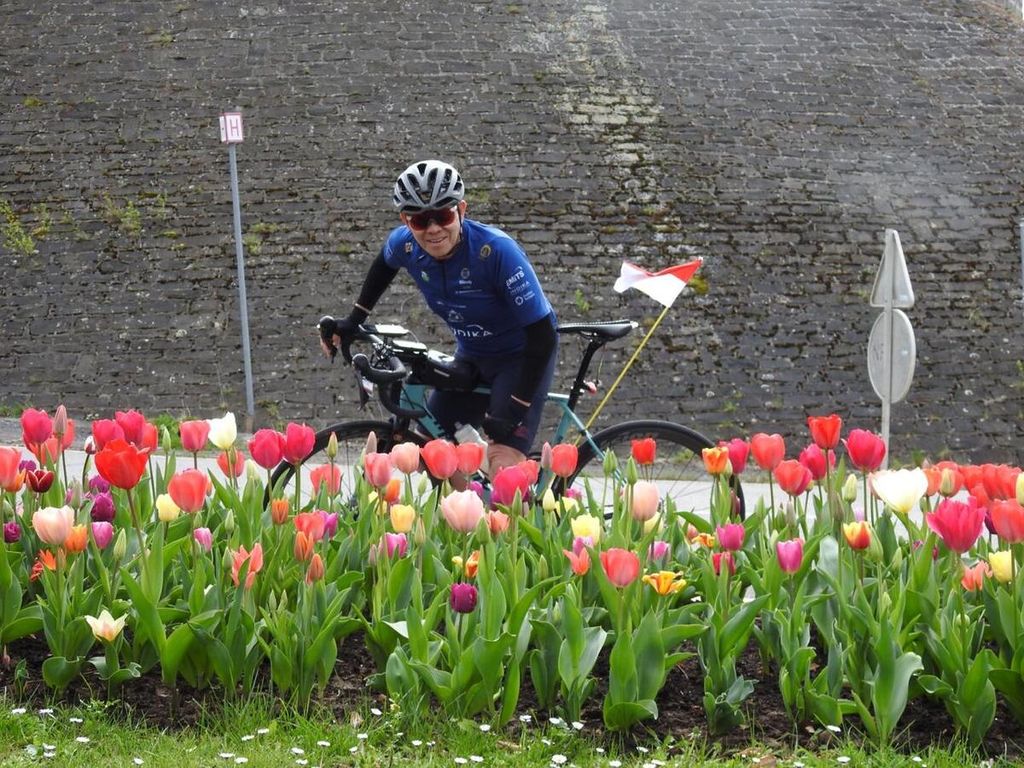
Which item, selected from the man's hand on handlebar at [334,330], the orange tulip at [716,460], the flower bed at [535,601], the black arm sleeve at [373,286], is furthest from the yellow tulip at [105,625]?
the black arm sleeve at [373,286]

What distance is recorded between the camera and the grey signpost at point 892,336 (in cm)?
870

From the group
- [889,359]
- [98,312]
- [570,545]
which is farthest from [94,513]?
[98,312]

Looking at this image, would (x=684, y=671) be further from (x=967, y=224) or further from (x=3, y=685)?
(x=967, y=224)

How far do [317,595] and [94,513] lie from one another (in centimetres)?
96

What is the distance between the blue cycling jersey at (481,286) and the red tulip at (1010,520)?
2257mm

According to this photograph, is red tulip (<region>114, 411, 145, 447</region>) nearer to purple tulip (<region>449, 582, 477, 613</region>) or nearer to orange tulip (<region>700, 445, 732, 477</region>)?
purple tulip (<region>449, 582, 477, 613</region>)

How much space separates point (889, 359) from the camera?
8781mm

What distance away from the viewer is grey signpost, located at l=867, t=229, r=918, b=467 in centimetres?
870

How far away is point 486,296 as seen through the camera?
5.23 m

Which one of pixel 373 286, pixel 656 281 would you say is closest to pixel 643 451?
pixel 373 286

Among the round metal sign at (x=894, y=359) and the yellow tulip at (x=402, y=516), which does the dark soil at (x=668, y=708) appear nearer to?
the yellow tulip at (x=402, y=516)

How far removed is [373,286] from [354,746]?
9.57 feet

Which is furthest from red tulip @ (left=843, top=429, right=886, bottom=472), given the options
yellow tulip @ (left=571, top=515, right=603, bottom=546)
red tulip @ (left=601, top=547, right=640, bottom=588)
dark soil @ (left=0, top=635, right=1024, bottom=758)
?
red tulip @ (left=601, top=547, right=640, bottom=588)

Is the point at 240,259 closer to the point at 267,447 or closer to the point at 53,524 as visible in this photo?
the point at 267,447
